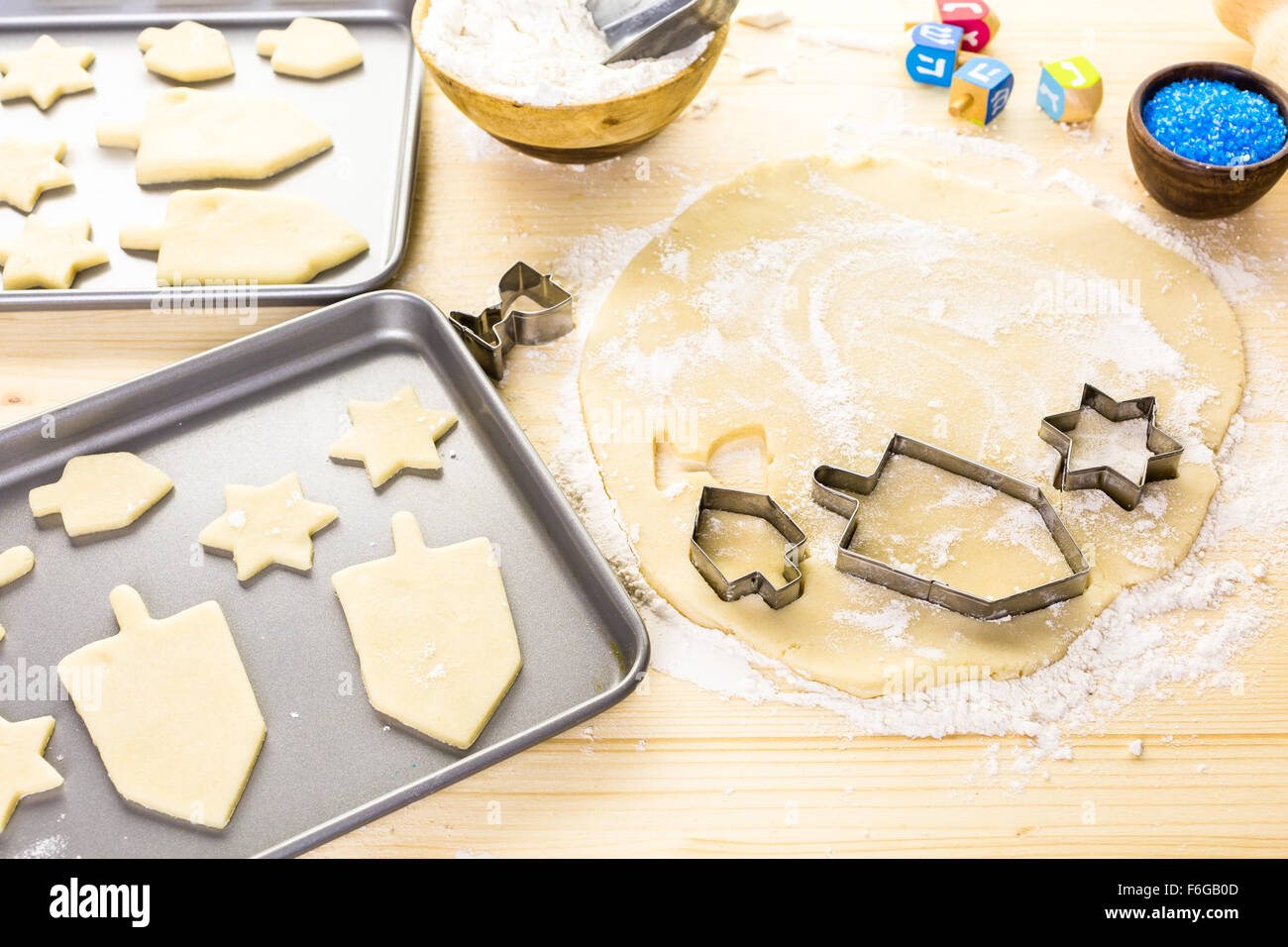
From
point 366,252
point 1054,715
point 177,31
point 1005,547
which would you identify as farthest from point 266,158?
point 1054,715

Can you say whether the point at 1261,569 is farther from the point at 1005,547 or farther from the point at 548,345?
the point at 548,345

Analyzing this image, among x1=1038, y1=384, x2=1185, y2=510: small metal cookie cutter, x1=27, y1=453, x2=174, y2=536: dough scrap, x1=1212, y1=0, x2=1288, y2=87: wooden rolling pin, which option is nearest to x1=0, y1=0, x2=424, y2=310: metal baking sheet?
x1=27, y1=453, x2=174, y2=536: dough scrap

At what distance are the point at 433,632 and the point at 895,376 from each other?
1.80 ft

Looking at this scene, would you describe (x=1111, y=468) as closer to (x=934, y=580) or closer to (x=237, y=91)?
(x=934, y=580)

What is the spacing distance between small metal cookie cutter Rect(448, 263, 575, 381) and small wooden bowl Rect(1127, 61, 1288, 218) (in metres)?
0.67

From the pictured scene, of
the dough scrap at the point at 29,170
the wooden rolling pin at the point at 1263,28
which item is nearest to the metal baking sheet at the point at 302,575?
the dough scrap at the point at 29,170

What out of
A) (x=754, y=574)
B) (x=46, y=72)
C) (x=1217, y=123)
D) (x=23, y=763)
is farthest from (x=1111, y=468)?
(x=46, y=72)

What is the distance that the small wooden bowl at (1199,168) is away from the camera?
1162mm

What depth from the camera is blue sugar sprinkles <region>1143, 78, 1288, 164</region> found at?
119 centimetres

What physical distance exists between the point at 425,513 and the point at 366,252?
1.24 ft

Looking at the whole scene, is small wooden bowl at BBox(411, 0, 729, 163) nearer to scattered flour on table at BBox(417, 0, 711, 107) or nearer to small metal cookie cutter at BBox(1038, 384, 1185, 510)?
scattered flour on table at BBox(417, 0, 711, 107)

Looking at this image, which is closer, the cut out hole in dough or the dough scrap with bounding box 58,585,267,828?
the dough scrap with bounding box 58,585,267,828

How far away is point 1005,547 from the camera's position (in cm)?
101

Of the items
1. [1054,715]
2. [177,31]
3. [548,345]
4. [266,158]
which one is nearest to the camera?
[1054,715]
